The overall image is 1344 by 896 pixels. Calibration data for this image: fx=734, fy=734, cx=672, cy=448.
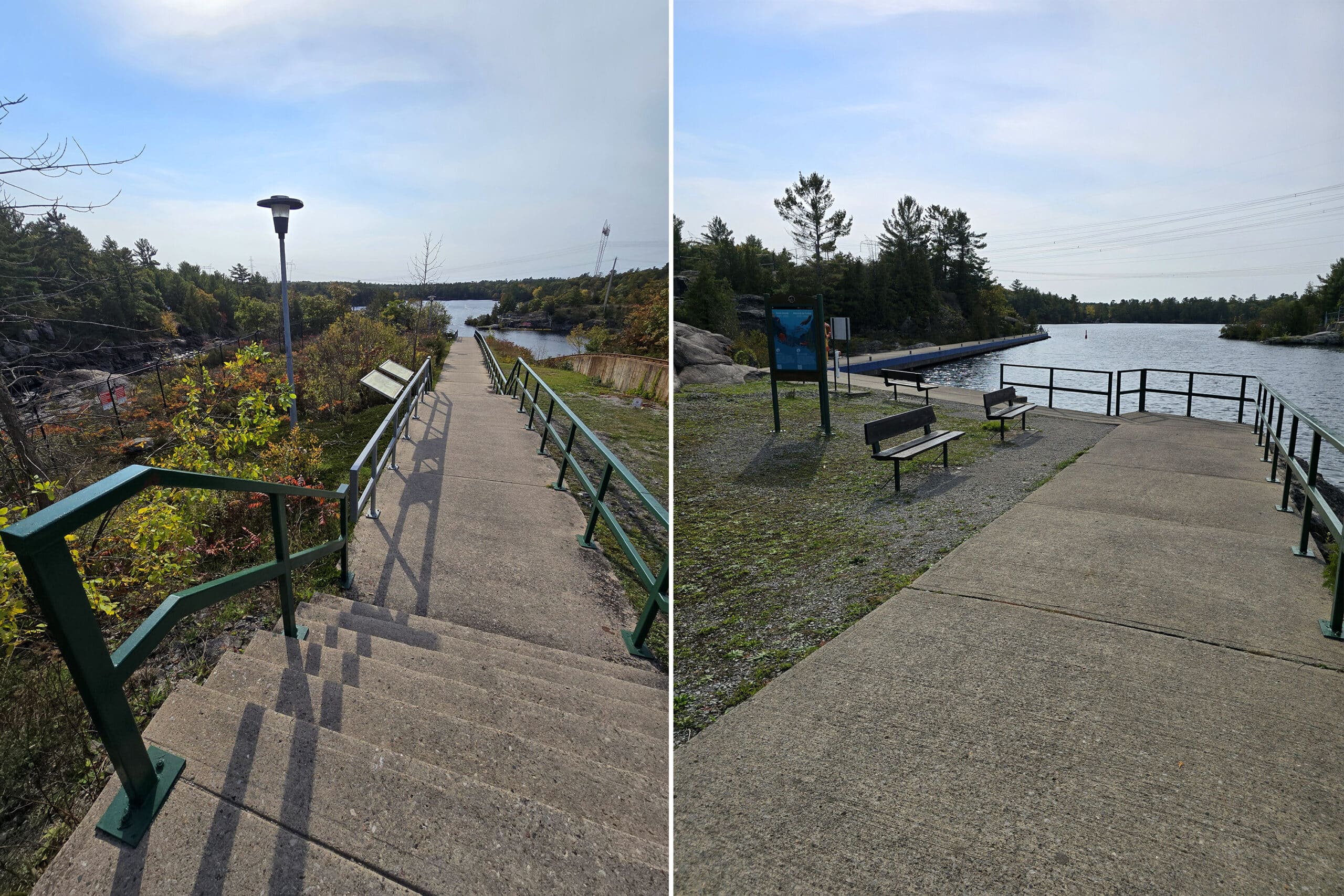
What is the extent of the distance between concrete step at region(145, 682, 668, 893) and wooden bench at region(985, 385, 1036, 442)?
8.31 metres

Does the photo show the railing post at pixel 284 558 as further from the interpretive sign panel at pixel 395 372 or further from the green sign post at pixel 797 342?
the interpretive sign panel at pixel 395 372

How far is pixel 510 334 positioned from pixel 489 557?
32838 millimetres

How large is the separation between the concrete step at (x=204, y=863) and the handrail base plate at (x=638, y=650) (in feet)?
7.59

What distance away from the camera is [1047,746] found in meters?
2.47

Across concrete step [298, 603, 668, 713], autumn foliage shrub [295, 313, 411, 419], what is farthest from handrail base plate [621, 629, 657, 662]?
autumn foliage shrub [295, 313, 411, 419]

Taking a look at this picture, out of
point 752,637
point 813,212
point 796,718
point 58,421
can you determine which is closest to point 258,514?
point 58,421

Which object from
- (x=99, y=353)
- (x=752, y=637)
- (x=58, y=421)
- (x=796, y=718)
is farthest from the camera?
(x=99, y=353)

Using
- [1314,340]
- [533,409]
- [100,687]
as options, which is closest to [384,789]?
[100,687]

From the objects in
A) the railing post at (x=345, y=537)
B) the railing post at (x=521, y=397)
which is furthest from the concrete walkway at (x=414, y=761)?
the railing post at (x=521, y=397)

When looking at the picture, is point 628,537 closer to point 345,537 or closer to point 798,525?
point 798,525

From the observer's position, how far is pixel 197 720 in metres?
1.97

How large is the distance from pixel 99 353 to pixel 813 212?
150 ft

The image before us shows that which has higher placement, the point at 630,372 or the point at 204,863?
the point at 630,372

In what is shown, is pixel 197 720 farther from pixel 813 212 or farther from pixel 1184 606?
pixel 813 212
